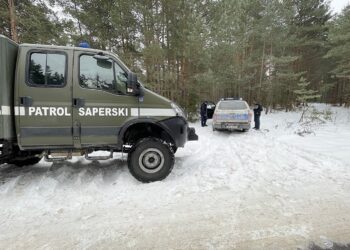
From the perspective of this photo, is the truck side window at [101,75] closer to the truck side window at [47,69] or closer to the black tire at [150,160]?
the truck side window at [47,69]

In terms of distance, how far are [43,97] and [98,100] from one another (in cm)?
103

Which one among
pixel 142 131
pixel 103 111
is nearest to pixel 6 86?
pixel 103 111

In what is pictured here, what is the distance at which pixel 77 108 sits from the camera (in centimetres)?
467

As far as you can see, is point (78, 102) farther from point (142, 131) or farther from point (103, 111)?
point (142, 131)

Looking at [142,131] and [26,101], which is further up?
[26,101]

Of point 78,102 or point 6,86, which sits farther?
point 78,102

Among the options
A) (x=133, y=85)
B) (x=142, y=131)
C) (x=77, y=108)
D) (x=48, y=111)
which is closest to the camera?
(x=48, y=111)

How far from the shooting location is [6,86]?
14.1 ft

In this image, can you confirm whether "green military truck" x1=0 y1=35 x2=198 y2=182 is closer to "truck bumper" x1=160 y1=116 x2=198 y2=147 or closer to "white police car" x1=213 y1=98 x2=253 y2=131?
"truck bumper" x1=160 y1=116 x2=198 y2=147

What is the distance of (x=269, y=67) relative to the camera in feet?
75.1

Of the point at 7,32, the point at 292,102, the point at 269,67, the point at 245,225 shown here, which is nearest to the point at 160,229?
the point at 245,225

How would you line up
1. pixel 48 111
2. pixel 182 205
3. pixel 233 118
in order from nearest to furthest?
1. pixel 182 205
2. pixel 48 111
3. pixel 233 118

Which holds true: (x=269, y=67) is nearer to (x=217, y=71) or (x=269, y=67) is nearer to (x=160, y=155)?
(x=217, y=71)

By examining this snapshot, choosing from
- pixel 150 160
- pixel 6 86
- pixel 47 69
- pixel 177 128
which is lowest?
pixel 150 160
